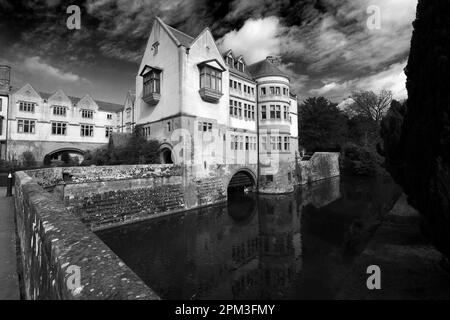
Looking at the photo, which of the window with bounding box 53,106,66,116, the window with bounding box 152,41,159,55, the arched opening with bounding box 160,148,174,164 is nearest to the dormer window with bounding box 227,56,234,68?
the window with bounding box 152,41,159,55

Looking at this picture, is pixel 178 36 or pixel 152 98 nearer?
pixel 152 98

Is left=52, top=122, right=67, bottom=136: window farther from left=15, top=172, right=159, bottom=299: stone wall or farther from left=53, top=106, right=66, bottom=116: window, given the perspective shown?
left=15, top=172, right=159, bottom=299: stone wall

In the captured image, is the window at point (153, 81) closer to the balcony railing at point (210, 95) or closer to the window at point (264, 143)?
the balcony railing at point (210, 95)

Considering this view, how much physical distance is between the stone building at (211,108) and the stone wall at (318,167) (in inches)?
279

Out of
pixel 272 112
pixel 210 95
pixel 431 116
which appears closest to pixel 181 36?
pixel 210 95

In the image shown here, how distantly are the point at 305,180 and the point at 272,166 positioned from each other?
36.3ft

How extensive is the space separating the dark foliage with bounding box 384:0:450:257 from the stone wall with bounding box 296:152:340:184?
85.1 feet

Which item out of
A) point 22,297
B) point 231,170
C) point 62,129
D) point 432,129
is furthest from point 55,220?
point 62,129

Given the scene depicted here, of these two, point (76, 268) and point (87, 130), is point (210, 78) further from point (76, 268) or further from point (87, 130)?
point (87, 130)

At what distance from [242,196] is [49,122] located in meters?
26.2

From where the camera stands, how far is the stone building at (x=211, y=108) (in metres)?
19.5

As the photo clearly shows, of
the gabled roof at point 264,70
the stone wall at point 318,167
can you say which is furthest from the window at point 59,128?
the stone wall at point 318,167

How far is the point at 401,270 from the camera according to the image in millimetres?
8008

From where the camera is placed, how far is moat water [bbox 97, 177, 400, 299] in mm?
8672
